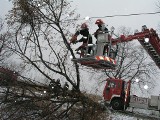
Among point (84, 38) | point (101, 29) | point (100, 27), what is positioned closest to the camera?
point (101, 29)

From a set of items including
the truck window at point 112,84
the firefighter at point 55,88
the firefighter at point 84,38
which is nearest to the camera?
the firefighter at point 84,38

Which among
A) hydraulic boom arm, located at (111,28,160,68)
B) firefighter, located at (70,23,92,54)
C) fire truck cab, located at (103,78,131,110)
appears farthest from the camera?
fire truck cab, located at (103,78,131,110)

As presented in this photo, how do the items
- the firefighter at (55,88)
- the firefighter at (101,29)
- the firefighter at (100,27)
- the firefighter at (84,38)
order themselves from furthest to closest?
the firefighter at (55,88)
the firefighter at (84,38)
the firefighter at (100,27)
the firefighter at (101,29)

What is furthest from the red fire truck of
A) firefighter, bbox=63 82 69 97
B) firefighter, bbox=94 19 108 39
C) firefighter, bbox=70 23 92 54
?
firefighter, bbox=94 19 108 39

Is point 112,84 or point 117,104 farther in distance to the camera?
point 112,84

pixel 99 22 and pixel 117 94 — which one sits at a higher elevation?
pixel 99 22

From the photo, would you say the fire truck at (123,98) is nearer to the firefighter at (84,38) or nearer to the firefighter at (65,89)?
the firefighter at (65,89)

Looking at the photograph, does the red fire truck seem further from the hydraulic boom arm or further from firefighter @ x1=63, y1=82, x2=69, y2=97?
the hydraulic boom arm

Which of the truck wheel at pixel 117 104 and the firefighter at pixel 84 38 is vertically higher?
the firefighter at pixel 84 38

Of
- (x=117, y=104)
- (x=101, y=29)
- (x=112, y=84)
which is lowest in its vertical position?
(x=117, y=104)

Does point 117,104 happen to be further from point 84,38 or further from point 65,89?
point 84,38

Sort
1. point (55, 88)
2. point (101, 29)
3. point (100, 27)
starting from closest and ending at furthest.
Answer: point (101, 29) → point (100, 27) → point (55, 88)

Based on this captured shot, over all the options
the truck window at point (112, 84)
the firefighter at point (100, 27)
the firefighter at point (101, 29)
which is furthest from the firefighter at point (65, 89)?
the truck window at point (112, 84)

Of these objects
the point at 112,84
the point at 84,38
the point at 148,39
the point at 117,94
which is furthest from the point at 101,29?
the point at 112,84
